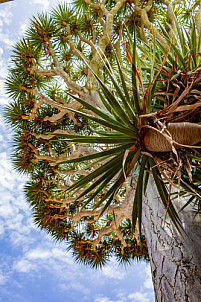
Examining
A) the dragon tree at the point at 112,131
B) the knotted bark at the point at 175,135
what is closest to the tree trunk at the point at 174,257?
the dragon tree at the point at 112,131

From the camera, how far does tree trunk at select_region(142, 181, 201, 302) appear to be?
1525mm

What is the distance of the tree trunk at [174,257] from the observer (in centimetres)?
152

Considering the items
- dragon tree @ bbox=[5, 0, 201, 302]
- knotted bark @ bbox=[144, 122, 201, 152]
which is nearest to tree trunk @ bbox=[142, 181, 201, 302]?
dragon tree @ bbox=[5, 0, 201, 302]

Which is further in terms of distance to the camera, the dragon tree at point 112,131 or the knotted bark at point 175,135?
the dragon tree at point 112,131

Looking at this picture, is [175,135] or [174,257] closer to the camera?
[175,135]

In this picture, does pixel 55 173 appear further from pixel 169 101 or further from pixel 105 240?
pixel 169 101

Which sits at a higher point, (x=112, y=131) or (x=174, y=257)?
(x=112, y=131)

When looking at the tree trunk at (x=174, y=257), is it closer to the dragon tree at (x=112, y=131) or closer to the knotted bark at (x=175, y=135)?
the dragon tree at (x=112, y=131)

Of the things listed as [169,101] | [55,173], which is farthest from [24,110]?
[169,101]

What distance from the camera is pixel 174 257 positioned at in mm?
1685

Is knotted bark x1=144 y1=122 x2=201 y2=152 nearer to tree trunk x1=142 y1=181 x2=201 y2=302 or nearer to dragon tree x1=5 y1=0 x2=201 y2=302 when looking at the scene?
dragon tree x1=5 y1=0 x2=201 y2=302

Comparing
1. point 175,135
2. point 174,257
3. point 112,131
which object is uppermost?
point 112,131

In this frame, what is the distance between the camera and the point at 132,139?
1.33 metres

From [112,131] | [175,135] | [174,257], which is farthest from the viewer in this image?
[112,131]
